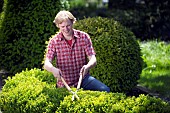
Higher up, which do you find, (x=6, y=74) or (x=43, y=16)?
(x=43, y=16)

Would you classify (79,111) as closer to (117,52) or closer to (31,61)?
(117,52)

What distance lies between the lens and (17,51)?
28.6ft

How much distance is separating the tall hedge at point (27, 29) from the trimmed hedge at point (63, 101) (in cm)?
271

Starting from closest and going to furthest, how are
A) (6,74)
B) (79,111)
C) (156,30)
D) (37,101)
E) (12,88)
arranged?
(79,111), (37,101), (12,88), (6,74), (156,30)

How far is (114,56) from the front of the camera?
7.30 meters

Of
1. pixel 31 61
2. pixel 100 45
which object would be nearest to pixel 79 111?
pixel 100 45

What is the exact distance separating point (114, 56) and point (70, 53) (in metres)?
1.70

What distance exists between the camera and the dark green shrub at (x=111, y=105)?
4.89 metres

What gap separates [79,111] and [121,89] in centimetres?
258

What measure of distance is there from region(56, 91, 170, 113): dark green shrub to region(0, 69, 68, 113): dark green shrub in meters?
0.17

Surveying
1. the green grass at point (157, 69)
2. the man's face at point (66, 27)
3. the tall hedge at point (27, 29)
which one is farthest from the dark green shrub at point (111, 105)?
the tall hedge at point (27, 29)

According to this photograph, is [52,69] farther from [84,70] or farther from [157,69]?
[157,69]

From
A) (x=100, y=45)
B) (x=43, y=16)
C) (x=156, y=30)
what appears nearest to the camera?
(x=100, y=45)

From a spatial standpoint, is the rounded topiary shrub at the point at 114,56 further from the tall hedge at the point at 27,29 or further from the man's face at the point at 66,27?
the man's face at the point at 66,27
